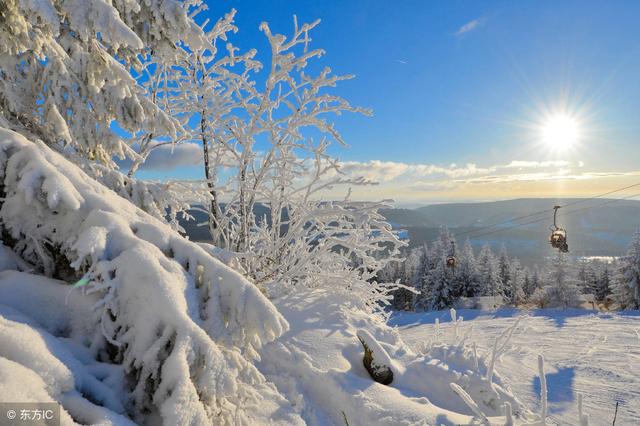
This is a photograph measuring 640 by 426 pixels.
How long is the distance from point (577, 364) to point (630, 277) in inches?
1248

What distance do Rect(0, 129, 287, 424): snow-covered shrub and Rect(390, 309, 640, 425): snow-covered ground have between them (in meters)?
3.59

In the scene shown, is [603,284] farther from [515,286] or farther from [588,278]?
[515,286]

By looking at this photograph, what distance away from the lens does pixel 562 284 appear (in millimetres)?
37125

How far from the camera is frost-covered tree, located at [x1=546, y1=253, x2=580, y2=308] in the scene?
36.8 m

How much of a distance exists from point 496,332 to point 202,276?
11652mm

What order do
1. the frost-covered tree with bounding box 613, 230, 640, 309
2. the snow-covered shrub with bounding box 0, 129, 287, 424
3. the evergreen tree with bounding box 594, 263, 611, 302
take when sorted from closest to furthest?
the snow-covered shrub with bounding box 0, 129, 287, 424
the frost-covered tree with bounding box 613, 230, 640, 309
the evergreen tree with bounding box 594, 263, 611, 302

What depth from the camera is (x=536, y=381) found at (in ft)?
19.8

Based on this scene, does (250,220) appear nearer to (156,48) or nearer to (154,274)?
(156,48)

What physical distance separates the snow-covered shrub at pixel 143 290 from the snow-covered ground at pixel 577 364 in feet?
11.8

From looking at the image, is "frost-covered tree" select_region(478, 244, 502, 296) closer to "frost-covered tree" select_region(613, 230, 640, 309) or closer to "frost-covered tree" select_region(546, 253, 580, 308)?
"frost-covered tree" select_region(546, 253, 580, 308)

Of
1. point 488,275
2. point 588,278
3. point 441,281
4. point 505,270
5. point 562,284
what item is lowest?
point 588,278

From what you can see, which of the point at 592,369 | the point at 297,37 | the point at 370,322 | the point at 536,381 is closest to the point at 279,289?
the point at 370,322

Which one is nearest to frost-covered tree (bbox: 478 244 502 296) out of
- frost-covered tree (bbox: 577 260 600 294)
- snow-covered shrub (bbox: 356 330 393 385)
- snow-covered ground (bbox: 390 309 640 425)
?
frost-covered tree (bbox: 577 260 600 294)

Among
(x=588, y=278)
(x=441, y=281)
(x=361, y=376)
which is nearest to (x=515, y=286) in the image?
(x=588, y=278)
